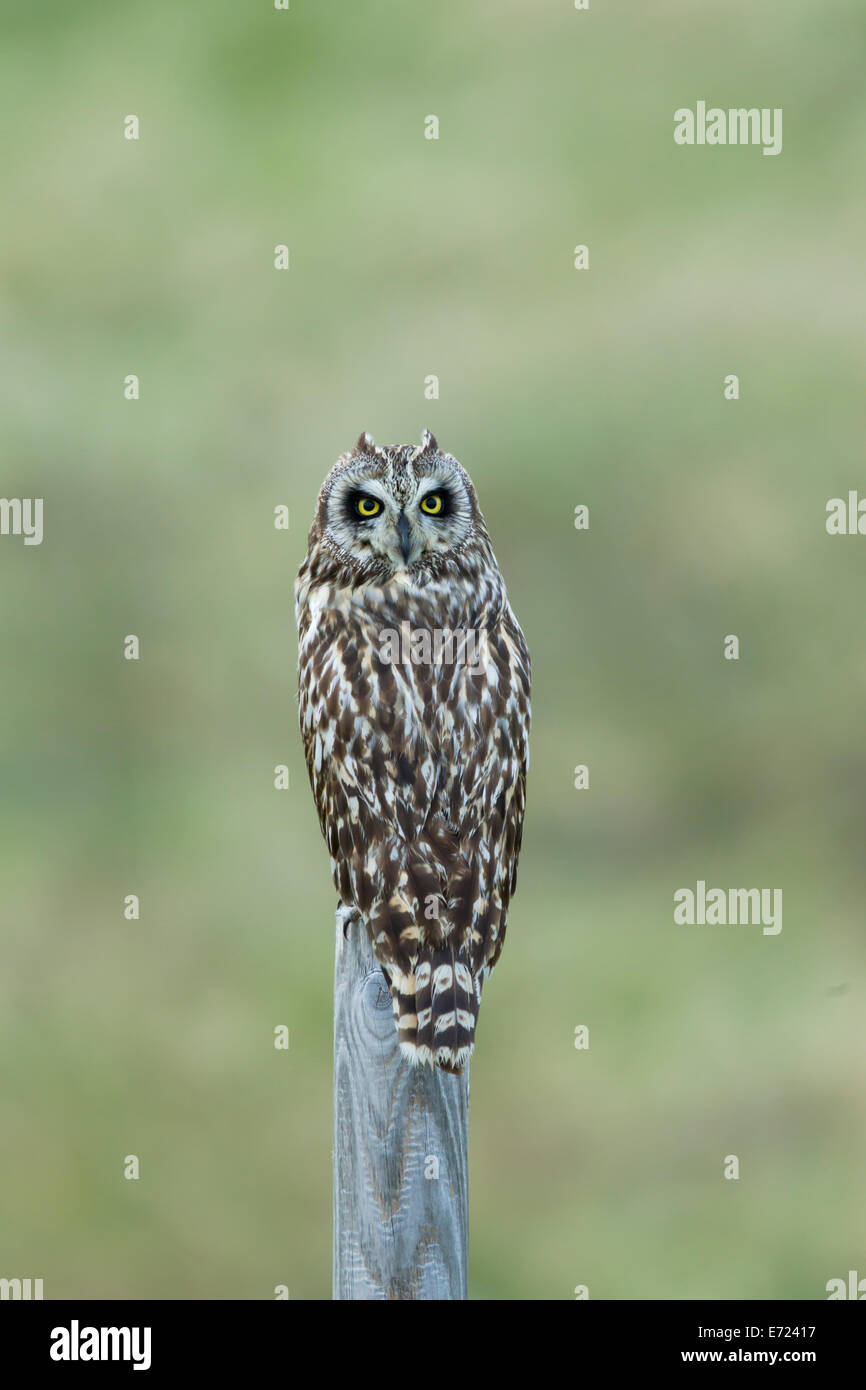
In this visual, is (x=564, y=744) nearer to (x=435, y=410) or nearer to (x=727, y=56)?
(x=435, y=410)

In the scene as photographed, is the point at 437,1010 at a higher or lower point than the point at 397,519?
lower

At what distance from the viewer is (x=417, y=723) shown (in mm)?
4180

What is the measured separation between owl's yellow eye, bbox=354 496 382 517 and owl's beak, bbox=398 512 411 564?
0.32ft

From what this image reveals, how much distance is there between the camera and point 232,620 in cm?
1258

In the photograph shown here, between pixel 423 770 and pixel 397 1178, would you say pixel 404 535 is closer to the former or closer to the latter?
pixel 423 770

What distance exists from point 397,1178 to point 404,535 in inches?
69.1

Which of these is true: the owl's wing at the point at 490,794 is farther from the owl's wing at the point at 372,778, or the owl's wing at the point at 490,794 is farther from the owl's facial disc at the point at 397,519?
the owl's facial disc at the point at 397,519

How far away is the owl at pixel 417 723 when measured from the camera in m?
3.82

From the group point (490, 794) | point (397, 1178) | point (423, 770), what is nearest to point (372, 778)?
point (423, 770)

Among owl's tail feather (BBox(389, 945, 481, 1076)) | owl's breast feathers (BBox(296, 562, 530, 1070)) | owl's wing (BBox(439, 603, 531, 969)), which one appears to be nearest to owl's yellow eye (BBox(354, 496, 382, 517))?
owl's breast feathers (BBox(296, 562, 530, 1070))

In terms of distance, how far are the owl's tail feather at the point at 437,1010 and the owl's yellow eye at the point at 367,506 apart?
51.8 inches

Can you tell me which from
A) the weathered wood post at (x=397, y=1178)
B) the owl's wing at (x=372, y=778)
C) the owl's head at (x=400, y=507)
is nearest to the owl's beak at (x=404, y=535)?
the owl's head at (x=400, y=507)

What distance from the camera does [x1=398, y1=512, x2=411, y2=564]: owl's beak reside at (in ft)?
14.6

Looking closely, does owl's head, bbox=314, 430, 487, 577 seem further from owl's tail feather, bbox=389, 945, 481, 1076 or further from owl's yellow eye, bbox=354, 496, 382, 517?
owl's tail feather, bbox=389, 945, 481, 1076
